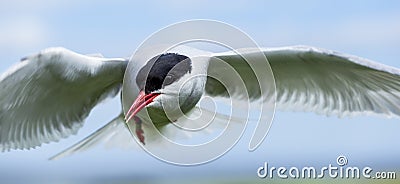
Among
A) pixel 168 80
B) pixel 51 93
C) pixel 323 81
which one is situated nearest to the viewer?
pixel 168 80

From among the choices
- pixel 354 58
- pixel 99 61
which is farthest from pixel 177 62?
pixel 354 58

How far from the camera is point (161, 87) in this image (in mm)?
2564

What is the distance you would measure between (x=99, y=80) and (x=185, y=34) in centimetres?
41

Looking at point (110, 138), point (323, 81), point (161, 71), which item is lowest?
point (110, 138)

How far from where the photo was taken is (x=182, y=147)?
9.48ft

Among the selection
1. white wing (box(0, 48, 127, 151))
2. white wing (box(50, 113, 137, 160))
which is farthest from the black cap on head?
white wing (box(50, 113, 137, 160))

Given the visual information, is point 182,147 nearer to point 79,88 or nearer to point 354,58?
point 79,88

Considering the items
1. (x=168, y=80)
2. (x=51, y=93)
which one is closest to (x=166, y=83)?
(x=168, y=80)

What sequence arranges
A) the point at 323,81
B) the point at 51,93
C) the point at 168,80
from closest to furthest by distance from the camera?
the point at 168,80 < the point at 51,93 < the point at 323,81

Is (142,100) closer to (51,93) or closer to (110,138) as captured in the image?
(51,93)

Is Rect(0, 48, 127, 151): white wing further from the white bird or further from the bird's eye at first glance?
the bird's eye

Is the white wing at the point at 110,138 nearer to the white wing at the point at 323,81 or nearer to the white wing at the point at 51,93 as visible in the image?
the white wing at the point at 51,93

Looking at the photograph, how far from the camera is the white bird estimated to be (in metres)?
2.59

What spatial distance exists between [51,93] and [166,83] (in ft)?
1.68
